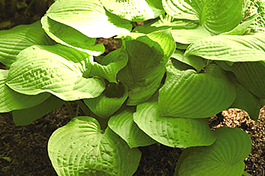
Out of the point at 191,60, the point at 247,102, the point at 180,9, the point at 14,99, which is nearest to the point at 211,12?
the point at 180,9

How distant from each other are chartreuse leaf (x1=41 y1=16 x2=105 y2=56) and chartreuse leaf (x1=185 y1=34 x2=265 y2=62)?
0.34 m

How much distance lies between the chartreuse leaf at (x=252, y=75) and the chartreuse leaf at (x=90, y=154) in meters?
0.40

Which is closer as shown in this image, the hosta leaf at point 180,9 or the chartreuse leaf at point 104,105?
the chartreuse leaf at point 104,105

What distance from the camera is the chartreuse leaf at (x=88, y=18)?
101cm

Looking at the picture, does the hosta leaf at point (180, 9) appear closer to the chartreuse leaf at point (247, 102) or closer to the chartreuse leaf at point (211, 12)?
the chartreuse leaf at point (211, 12)

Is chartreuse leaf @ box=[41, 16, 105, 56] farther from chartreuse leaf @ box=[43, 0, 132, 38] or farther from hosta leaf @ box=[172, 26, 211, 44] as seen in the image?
hosta leaf @ box=[172, 26, 211, 44]

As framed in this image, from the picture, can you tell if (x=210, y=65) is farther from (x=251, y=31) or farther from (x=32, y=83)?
(x=32, y=83)

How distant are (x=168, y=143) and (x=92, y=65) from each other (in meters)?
0.37

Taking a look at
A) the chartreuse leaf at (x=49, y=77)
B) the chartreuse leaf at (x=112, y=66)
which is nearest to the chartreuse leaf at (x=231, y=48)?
the chartreuse leaf at (x=112, y=66)

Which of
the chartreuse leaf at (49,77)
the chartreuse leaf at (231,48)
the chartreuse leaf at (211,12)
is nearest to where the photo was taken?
the chartreuse leaf at (231,48)

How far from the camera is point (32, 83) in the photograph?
92cm

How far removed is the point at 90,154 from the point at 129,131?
0.41 ft

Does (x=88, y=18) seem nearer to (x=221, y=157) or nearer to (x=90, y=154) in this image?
(x=90, y=154)

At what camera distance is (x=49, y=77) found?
0.92m
